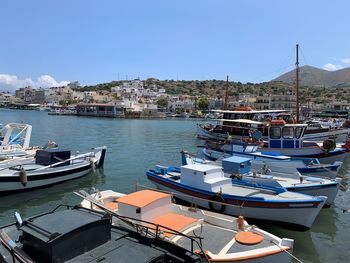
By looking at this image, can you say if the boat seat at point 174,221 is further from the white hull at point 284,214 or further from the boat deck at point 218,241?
the white hull at point 284,214

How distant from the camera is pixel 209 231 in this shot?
31.2 ft

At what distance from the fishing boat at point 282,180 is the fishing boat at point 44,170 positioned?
968cm

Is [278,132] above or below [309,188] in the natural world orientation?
above

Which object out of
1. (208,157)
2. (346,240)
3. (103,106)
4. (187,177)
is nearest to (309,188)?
(346,240)

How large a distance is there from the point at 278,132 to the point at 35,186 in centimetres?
1752

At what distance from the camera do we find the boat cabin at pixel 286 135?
24.4 metres

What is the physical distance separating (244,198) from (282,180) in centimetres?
430

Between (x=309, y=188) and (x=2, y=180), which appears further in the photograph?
(x=2, y=180)

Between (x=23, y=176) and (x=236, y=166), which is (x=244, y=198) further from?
(x=23, y=176)

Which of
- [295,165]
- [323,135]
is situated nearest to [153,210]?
[295,165]

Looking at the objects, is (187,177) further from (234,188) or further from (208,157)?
(208,157)

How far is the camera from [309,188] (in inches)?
566

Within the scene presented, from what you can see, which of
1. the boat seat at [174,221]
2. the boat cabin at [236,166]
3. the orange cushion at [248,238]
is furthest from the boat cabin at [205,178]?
the orange cushion at [248,238]

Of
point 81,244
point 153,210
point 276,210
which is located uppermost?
point 81,244
